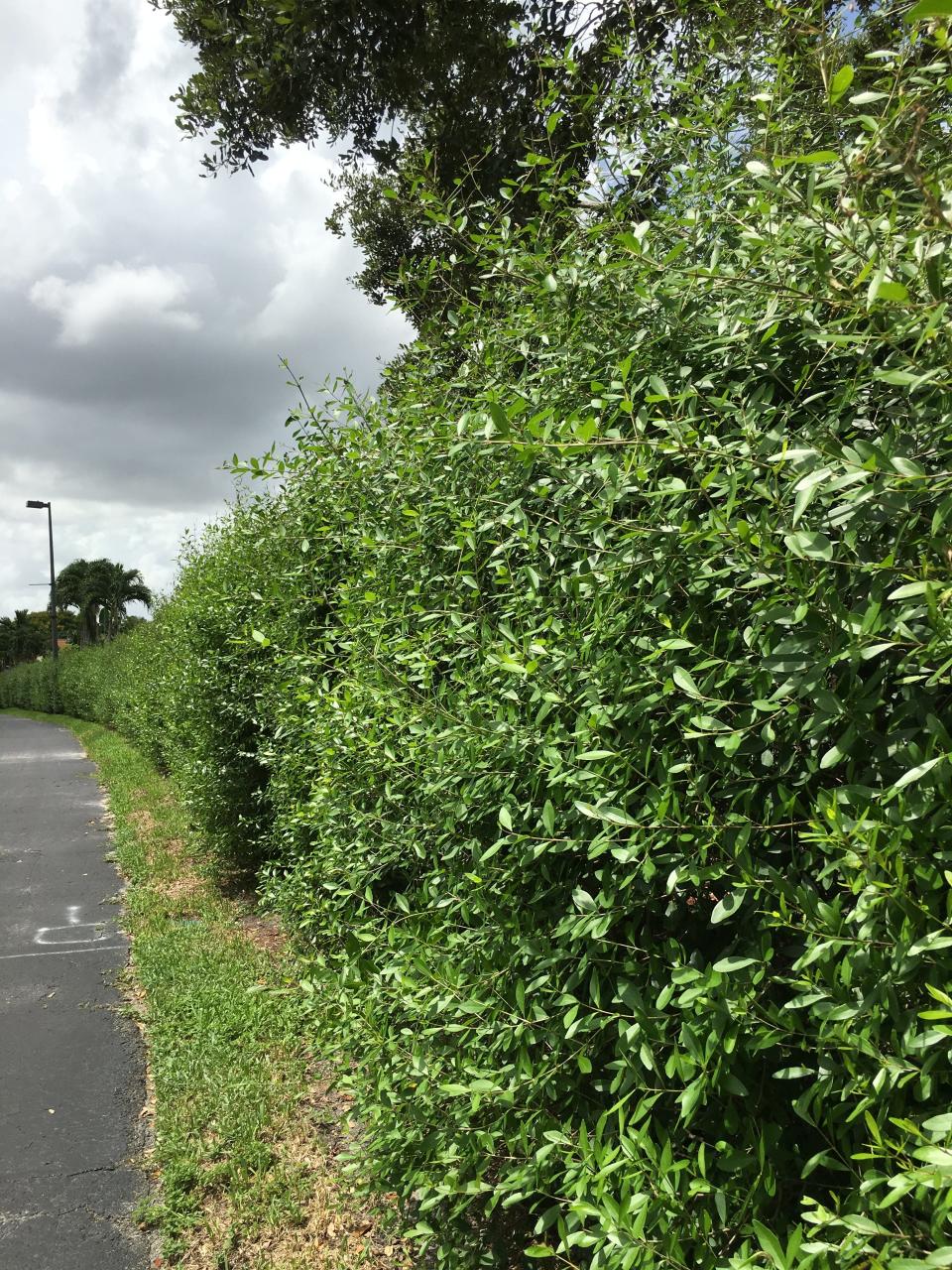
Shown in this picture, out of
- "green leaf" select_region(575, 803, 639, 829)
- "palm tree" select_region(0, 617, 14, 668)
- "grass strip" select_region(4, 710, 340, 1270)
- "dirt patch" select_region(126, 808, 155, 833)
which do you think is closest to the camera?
"green leaf" select_region(575, 803, 639, 829)

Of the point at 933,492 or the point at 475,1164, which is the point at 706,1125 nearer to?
the point at 475,1164

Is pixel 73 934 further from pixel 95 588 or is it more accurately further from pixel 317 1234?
pixel 95 588

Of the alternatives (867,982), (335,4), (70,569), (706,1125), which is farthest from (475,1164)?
(70,569)

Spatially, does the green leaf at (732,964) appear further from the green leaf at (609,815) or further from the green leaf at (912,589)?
the green leaf at (912,589)

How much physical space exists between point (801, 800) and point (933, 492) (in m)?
0.76

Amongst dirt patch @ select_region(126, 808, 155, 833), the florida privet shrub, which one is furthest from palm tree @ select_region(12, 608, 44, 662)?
dirt patch @ select_region(126, 808, 155, 833)

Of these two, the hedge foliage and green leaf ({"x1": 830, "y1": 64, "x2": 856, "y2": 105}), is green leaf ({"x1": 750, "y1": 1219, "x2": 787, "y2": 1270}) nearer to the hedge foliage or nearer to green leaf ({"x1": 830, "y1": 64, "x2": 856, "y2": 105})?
the hedge foliage

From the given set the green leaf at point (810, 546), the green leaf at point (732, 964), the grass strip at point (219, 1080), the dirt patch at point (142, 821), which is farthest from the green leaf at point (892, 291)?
the dirt patch at point (142, 821)

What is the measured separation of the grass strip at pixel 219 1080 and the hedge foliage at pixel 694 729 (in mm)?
915

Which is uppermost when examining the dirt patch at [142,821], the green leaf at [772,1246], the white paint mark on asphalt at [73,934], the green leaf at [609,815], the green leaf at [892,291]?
the green leaf at [892,291]

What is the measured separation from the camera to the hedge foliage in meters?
1.51

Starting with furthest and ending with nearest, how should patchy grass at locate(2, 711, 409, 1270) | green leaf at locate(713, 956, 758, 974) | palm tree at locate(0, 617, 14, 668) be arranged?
palm tree at locate(0, 617, 14, 668) < patchy grass at locate(2, 711, 409, 1270) < green leaf at locate(713, 956, 758, 974)

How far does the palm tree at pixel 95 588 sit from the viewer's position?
251 feet

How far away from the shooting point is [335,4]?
7.34m
